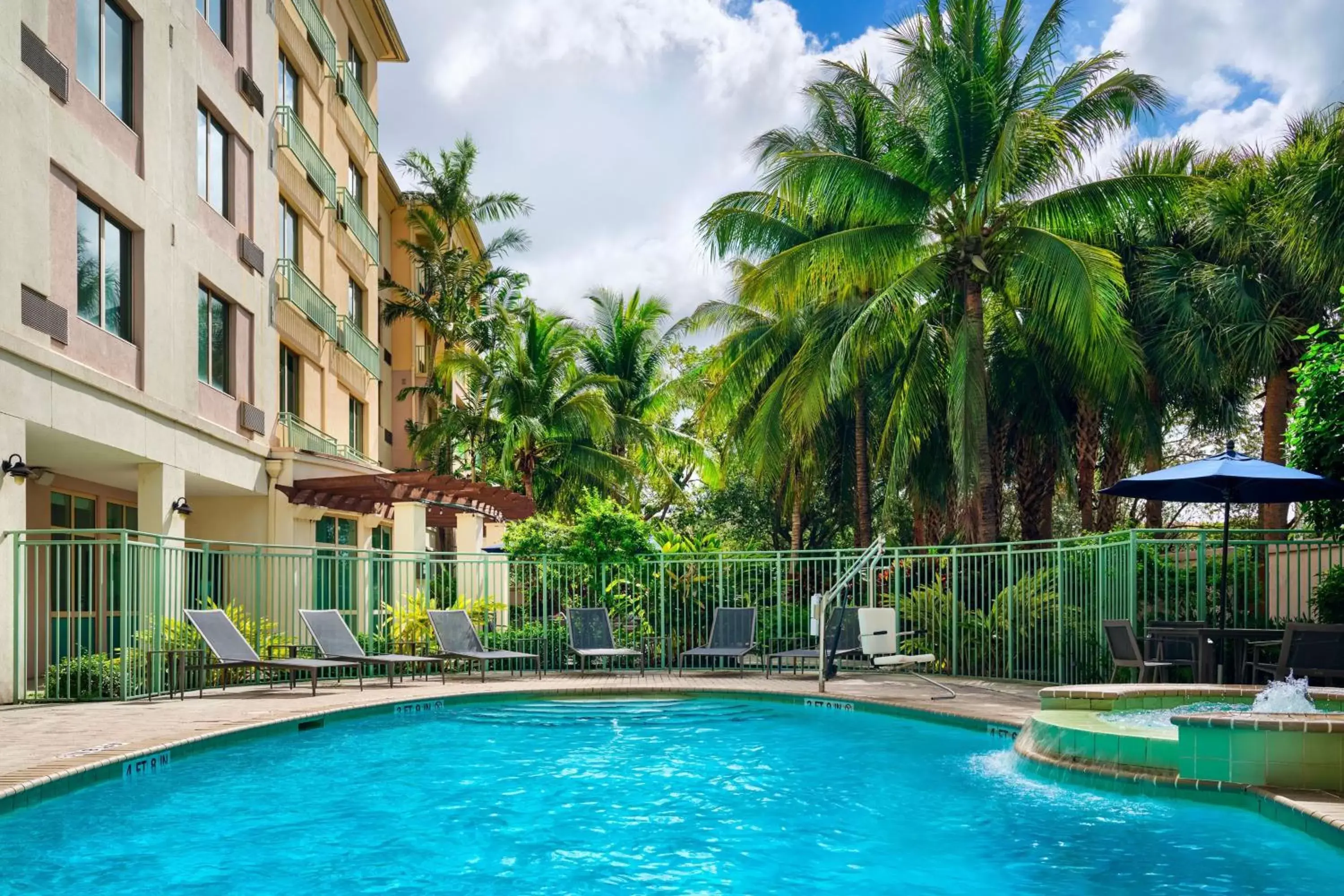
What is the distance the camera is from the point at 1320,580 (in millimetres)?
12938

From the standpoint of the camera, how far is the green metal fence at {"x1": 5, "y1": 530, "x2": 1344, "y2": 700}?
12672 mm

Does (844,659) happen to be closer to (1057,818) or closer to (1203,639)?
(1203,639)

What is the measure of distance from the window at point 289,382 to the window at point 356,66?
28.1 ft

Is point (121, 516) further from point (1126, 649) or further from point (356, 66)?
point (1126, 649)

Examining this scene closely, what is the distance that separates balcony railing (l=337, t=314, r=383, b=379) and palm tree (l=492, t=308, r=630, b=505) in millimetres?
3287

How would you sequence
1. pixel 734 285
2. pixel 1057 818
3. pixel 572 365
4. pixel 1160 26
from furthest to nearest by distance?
1. pixel 572 365
2. pixel 734 285
3. pixel 1160 26
4. pixel 1057 818

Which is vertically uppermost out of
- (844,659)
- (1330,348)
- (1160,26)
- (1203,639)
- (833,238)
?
(1160,26)

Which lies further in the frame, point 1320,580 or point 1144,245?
point 1144,245

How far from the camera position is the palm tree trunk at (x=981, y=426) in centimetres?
1709

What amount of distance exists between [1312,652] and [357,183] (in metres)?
24.5

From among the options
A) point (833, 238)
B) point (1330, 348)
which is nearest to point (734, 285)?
point (833, 238)

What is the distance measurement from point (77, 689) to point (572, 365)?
1986 centimetres

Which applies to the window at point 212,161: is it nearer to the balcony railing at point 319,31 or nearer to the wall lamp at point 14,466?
the balcony railing at point 319,31

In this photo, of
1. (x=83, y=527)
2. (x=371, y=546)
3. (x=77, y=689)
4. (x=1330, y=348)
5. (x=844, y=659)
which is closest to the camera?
(x=1330, y=348)
